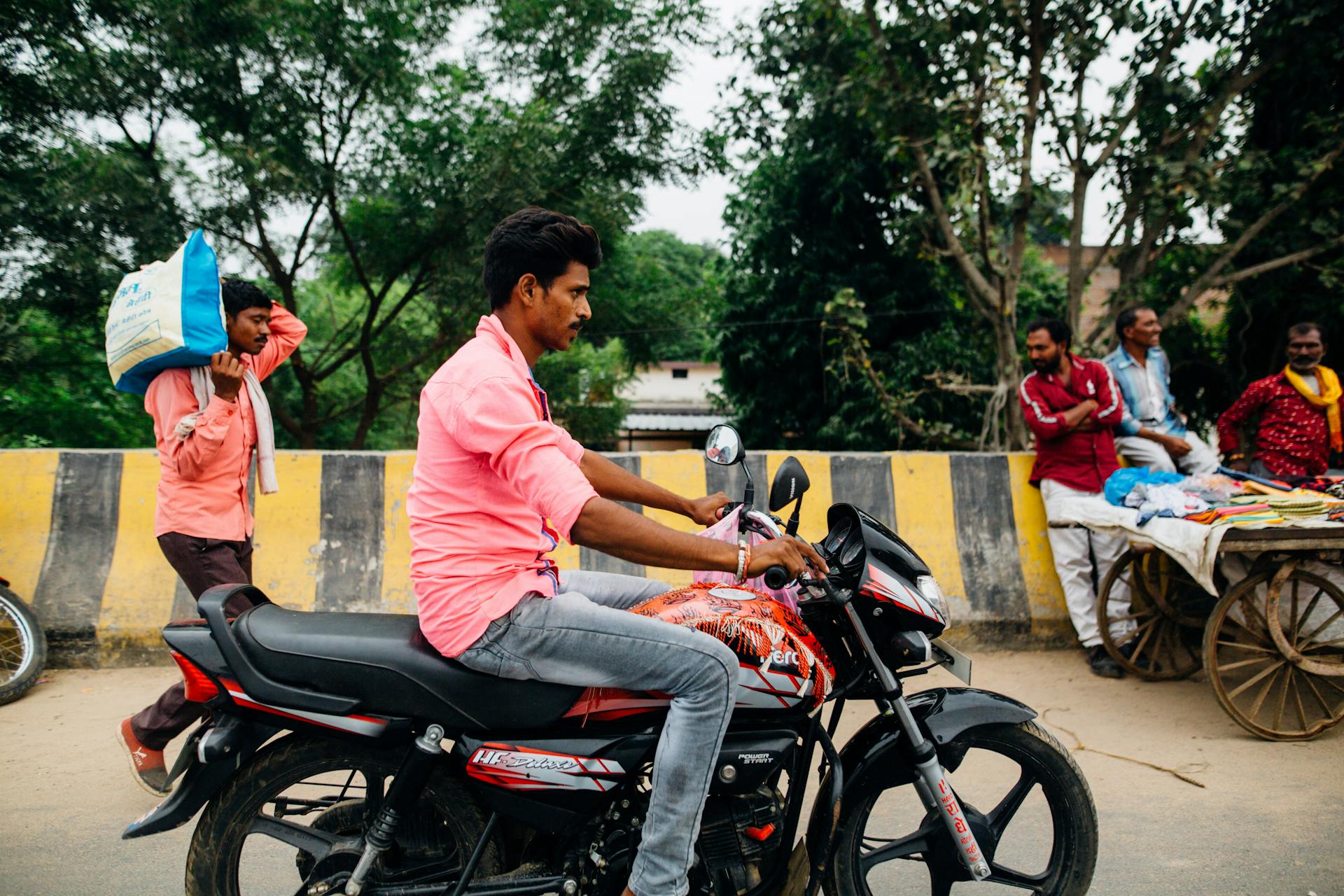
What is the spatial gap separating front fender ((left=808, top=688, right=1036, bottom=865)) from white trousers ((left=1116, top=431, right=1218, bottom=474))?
12.9ft

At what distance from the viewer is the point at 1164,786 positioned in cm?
383

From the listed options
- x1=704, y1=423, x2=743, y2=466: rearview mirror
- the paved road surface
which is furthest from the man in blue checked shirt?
x1=704, y1=423, x2=743, y2=466: rearview mirror

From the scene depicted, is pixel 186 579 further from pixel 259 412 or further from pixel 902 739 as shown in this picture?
pixel 902 739

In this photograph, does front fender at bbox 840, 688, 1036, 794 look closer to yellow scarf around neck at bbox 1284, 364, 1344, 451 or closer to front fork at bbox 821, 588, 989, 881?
front fork at bbox 821, 588, 989, 881

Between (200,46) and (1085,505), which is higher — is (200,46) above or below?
above

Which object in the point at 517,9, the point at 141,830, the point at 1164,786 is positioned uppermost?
the point at 517,9

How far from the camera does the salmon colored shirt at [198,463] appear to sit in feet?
11.9

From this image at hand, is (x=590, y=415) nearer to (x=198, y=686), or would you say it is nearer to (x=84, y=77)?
(x=84, y=77)

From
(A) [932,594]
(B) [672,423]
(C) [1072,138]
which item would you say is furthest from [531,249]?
(B) [672,423]

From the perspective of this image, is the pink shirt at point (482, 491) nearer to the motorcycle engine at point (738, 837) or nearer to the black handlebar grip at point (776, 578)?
the black handlebar grip at point (776, 578)

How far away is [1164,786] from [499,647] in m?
3.00

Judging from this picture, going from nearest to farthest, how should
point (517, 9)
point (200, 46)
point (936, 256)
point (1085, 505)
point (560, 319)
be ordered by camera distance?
point (560, 319) < point (1085, 505) < point (936, 256) < point (200, 46) < point (517, 9)

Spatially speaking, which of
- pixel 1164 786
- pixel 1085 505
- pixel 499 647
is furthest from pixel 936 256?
pixel 499 647

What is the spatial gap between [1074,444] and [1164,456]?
2.85 ft
